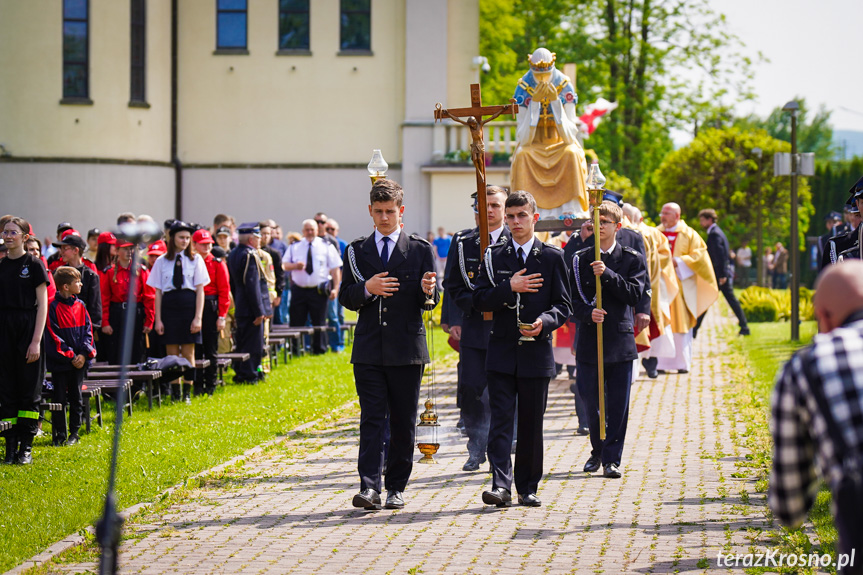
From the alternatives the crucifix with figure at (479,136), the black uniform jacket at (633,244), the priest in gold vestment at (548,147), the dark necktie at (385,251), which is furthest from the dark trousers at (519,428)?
the priest in gold vestment at (548,147)

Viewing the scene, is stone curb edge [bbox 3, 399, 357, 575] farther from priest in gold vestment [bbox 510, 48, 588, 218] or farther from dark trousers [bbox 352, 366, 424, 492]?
priest in gold vestment [bbox 510, 48, 588, 218]

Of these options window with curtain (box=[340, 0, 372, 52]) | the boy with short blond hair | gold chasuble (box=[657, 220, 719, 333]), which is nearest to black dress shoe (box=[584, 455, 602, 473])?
the boy with short blond hair

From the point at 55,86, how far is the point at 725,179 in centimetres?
2512

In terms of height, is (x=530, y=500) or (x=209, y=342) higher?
(x=209, y=342)

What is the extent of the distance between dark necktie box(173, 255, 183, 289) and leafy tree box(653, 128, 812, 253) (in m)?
33.5

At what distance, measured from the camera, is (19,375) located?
10531 millimetres

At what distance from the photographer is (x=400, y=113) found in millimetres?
33938

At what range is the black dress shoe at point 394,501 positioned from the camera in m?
8.64

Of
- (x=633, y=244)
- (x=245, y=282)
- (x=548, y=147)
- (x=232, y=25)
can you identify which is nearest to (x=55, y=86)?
(x=232, y=25)

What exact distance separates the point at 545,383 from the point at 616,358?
1.60m

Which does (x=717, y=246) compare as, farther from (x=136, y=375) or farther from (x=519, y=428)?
(x=519, y=428)

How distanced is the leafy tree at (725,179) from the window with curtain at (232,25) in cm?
1830

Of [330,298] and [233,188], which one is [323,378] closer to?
[330,298]

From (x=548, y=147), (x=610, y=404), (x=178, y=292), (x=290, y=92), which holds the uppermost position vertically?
(x=290, y=92)
